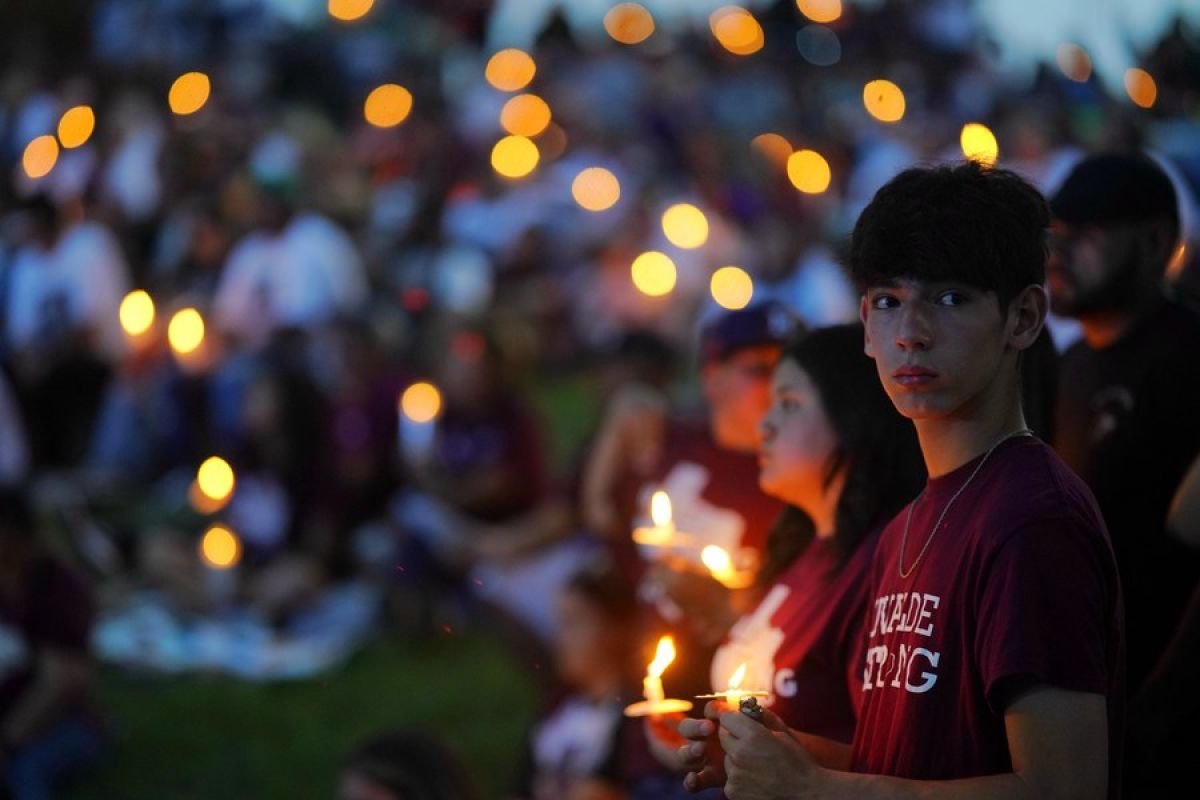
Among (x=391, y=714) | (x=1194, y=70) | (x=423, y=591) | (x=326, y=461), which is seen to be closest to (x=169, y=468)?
(x=326, y=461)

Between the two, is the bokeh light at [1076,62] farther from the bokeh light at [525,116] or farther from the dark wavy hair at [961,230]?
the bokeh light at [525,116]

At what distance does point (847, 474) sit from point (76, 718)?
4.40 meters

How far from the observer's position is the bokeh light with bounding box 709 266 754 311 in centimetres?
842

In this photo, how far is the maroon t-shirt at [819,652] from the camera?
259 centimetres

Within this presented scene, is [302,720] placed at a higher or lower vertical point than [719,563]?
lower

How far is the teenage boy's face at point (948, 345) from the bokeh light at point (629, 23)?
1473 cm

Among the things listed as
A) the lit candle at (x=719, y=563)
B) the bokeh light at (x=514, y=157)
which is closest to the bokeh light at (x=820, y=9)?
the bokeh light at (x=514, y=157)

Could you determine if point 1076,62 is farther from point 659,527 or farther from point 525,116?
point 525,116

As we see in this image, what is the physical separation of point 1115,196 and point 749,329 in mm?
1020

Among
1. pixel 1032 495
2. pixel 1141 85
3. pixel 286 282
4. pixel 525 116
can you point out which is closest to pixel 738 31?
pixel 525 116

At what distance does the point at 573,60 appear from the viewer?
15.3 metres

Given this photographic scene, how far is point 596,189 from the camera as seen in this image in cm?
1277

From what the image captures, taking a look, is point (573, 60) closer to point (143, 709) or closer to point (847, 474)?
point (143, 709)

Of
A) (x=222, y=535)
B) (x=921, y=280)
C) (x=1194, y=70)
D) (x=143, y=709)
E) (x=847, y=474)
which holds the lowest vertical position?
(x=143, y=709)
